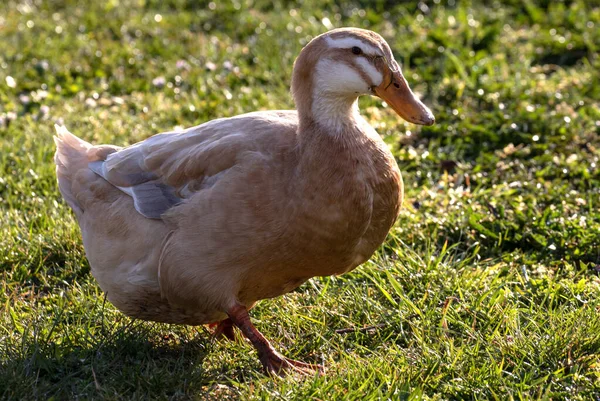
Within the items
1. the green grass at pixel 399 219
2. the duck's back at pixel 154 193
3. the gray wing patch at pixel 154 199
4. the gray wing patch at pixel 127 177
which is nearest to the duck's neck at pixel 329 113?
the duck's back at pixel 154 193

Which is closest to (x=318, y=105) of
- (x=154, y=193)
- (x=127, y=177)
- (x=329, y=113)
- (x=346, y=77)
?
(x=329, y=113)

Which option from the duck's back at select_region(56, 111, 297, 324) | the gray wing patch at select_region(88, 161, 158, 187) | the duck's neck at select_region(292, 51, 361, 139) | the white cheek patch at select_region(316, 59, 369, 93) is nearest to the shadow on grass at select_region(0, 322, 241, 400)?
the duck's back at select_region(56, 111, 297, 324)

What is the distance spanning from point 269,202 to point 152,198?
24.4 inches

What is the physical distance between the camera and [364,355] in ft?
12.4

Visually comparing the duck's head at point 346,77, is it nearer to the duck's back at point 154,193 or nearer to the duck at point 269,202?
the duck at point 269,202

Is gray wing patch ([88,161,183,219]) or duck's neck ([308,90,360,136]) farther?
gray wing patch ([88,161,183,219])

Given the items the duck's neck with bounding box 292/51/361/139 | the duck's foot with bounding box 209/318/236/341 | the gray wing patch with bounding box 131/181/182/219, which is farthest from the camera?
the duck's foot with bounding box 209/318/236/341

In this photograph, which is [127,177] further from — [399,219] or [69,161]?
[399,219]

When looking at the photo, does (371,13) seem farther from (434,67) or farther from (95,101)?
(95,101)

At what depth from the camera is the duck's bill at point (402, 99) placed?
3.61 metres

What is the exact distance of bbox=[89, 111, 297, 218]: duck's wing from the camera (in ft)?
11.9

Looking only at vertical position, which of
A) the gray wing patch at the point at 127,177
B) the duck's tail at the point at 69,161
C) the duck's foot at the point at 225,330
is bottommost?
the duck's foot at the point at 225,330

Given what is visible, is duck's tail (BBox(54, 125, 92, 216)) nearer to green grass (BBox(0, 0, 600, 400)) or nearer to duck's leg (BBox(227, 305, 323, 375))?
green grass (BBox(0, 0, 600, 400))

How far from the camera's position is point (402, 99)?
362cm
